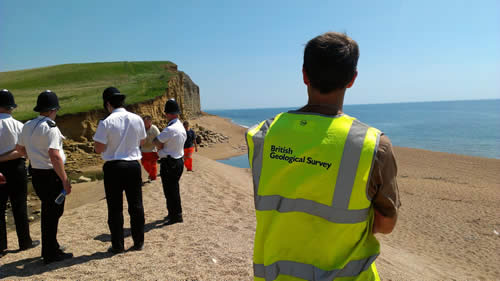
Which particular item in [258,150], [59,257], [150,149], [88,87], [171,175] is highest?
[88,87]

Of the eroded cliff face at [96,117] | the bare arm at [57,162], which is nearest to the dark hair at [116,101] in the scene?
the bare arm at [57,162]

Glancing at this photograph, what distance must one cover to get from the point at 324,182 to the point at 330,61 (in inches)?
23.6

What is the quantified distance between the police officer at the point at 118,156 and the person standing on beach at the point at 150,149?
468cm

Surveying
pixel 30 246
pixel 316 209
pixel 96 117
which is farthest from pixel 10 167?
pixel 96 117

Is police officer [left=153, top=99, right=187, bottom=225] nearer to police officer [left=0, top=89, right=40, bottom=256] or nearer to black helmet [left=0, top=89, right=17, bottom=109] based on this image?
A: police officer [left=0, top=89, right=40, bottom=256]

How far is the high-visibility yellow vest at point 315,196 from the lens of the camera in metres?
1.37

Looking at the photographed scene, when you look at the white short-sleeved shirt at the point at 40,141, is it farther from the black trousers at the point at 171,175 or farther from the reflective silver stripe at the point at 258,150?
the reflective silver stripe at the point at 258,150

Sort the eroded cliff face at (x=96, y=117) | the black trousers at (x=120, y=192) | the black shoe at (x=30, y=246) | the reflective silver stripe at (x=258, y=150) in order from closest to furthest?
the reflective silver stripe at (x=258, y=150) → the black trousers at (x=120, y=192) → the black shoe at (x=30, y=246) → the eroded cliff face at (x=96, y=117)

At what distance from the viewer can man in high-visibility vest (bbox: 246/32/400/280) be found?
1381 millimetres

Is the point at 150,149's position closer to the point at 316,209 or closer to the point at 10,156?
the point at 10,156

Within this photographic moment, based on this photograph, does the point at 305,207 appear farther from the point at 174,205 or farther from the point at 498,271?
the point at 498,271

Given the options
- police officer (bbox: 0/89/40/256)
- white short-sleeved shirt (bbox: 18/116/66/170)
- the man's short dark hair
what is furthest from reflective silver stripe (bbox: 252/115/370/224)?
police officer (bbox: 0/89/40/256)

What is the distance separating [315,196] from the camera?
143 cm

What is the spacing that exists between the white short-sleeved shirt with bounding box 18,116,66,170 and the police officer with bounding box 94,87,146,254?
1.95ft
